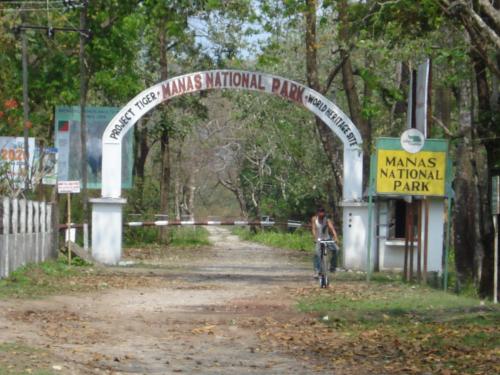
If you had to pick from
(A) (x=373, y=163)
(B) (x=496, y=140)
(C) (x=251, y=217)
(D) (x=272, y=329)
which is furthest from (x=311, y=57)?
(C) (x=251, y=217)

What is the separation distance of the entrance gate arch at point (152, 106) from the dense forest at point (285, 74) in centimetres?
110

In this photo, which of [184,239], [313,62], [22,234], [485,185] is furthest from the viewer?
[184,239]

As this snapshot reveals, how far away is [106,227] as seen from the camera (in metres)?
31.9

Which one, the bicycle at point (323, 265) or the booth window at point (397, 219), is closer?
the bicycle at point (323, 265)

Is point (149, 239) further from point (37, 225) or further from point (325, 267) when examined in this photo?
point (325, 267)

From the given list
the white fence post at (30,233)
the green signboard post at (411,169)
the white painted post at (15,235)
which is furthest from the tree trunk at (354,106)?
the white painted post at (15,235)

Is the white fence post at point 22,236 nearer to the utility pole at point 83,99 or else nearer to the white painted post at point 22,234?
the white painted post at point 22,234

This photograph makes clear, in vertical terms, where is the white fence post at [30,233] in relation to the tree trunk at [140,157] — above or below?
below

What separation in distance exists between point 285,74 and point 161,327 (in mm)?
31396

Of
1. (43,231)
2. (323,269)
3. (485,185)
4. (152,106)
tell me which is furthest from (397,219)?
(485,185)

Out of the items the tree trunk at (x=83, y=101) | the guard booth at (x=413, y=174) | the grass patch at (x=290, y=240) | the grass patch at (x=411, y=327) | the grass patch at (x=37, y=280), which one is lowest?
the grass patch at (x=290, y=240)

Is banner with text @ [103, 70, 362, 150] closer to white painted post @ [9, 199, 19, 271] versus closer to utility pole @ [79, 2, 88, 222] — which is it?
utility pole @ [79, 2, 88, 222]

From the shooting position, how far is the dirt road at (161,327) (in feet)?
42.3

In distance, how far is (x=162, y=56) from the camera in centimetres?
4591
